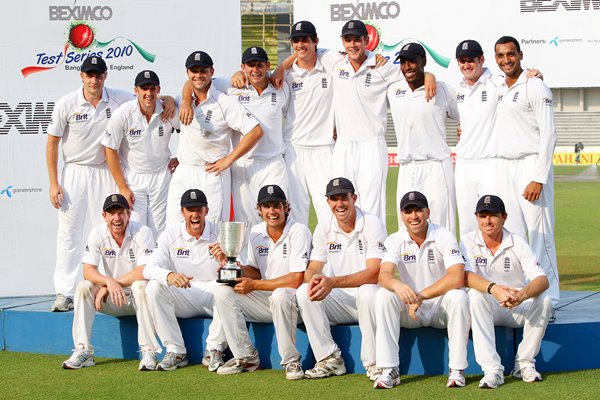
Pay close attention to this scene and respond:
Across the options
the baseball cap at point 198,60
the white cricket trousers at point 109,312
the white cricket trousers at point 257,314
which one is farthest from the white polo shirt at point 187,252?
the baseball cap at point 198,60

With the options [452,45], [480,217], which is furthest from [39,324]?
[452,45]

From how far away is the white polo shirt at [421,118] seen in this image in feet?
27.2

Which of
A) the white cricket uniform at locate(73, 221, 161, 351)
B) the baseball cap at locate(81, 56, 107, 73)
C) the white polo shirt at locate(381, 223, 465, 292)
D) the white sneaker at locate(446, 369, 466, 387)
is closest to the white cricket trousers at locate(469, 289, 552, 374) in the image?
the white sneaker at locate(446, 369, 466, 387)

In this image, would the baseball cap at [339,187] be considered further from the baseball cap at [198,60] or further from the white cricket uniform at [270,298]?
the baseball cap at [198,60]

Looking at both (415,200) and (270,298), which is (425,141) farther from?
(270,298)

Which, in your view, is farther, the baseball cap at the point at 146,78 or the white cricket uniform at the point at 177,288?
the baseball cap at the point at 146,78

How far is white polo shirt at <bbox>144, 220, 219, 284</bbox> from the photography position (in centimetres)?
786

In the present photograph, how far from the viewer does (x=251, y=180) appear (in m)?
8.77

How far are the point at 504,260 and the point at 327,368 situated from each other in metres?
1.36

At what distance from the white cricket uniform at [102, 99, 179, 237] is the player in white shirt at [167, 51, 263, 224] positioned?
8.0 inches

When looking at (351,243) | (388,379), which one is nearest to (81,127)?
(351,243)

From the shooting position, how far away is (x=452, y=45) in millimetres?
32344

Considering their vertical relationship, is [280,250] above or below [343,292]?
above

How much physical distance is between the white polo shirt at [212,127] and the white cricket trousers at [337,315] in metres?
1.81
